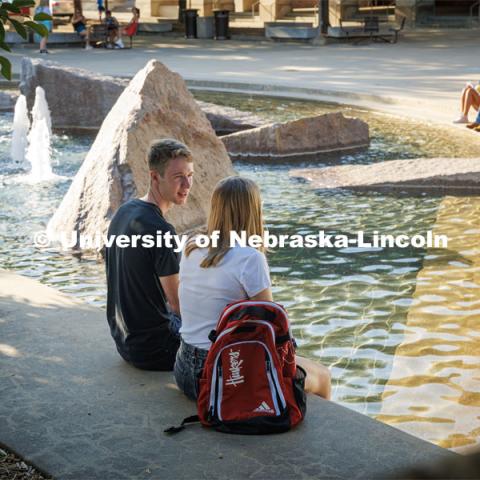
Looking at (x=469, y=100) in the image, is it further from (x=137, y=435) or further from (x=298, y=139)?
(x=137, y=435)

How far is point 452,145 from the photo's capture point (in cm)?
1314

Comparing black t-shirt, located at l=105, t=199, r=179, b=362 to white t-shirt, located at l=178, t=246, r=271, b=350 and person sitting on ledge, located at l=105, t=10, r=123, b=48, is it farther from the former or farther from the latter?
person sitting on ledge, located at l=105, t=10, r=123, b=48

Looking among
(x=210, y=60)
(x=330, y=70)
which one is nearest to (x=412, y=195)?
(x=330, y=70)

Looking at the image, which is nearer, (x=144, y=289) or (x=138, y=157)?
(x=144, y=289)

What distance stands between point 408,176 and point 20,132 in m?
6.08

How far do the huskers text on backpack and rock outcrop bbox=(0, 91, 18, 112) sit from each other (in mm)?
13969

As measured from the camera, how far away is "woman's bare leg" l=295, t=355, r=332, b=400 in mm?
4434

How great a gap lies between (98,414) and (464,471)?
3.28 m

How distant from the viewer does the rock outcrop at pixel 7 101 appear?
17172mm

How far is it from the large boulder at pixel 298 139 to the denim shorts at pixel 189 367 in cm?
831

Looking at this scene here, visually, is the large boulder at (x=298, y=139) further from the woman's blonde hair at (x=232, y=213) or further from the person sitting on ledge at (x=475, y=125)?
the woman's blonde hair at (x=232, y=213)

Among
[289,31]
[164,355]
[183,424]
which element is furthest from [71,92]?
[289,31]

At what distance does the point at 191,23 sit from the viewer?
114 ft

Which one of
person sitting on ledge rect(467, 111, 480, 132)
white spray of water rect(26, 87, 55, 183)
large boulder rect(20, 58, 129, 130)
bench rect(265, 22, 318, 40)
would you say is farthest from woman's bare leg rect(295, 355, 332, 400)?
bench rect(265, 22, 318, 40)
